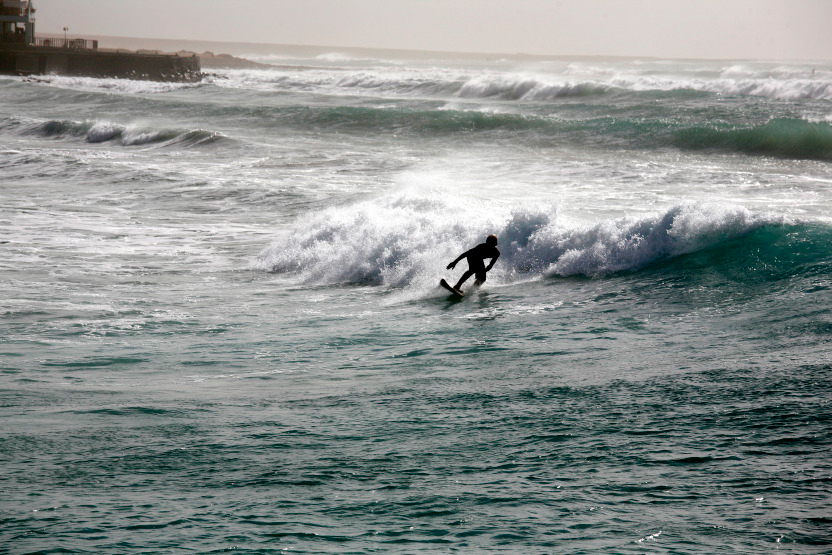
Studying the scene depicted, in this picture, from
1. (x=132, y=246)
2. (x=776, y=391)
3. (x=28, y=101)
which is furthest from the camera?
(x=28, y=101)

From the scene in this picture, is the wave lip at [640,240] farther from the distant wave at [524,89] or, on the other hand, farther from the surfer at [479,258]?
A: the distant wave at [524,89]

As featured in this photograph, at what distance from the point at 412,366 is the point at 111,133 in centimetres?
2881

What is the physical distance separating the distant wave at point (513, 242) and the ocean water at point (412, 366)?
54mm

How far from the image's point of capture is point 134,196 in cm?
2250

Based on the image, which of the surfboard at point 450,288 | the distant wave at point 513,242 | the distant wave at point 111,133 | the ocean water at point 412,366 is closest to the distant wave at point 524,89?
the distant wave at point 111,133

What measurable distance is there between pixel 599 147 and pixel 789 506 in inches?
1044

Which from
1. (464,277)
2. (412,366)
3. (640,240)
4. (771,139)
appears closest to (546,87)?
(771,139)

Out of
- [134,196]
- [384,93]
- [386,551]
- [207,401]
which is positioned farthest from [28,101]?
[386,551]

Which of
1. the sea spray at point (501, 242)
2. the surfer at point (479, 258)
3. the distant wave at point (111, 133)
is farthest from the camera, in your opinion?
the distant wave at point (111, 133)

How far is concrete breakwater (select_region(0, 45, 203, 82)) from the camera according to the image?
70500 millimetres

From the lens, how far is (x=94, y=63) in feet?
241

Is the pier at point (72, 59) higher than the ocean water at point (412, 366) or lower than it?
higher

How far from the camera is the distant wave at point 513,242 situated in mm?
13891

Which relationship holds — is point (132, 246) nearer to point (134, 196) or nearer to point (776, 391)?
point (134, 196)
